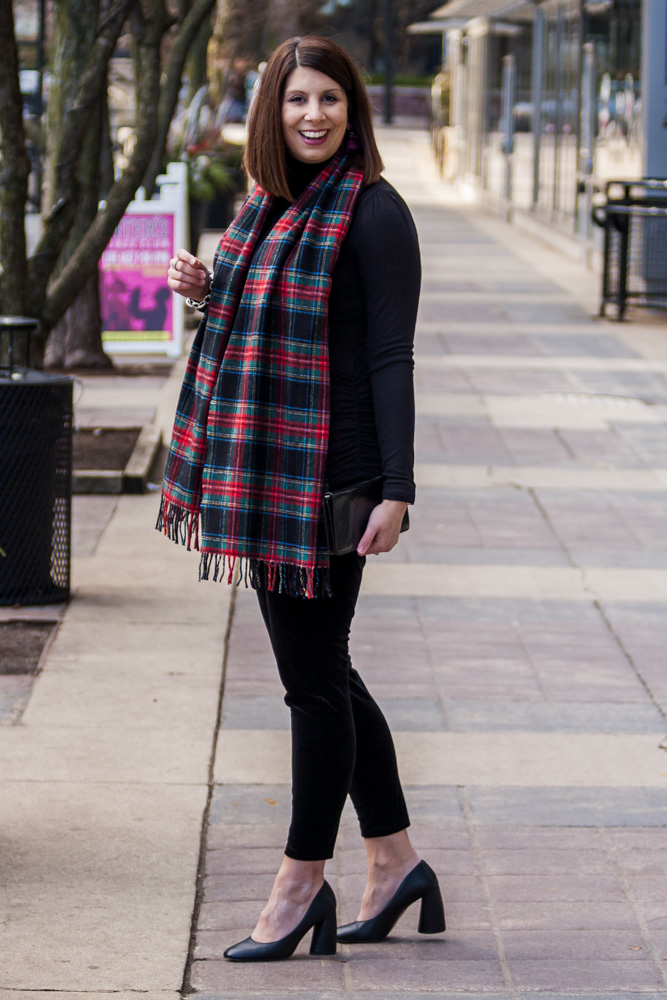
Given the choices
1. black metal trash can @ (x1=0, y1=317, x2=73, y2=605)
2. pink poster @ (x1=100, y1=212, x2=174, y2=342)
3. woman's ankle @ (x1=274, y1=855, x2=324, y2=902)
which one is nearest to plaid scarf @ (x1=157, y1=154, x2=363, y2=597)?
woman's ankle @ (x1=274, y1=855, x2=324, y2=902)

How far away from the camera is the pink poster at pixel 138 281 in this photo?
11625mm

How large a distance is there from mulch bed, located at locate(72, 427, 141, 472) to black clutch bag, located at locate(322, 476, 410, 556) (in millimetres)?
4925

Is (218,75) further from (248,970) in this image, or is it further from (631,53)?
(248,970)

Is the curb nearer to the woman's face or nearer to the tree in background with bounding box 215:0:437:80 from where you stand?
the woman's face

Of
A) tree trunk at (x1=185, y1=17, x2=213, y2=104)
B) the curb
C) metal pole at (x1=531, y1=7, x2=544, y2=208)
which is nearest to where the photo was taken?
the curb

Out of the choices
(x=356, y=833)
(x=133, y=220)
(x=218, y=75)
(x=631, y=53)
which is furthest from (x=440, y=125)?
(x=356, y=833)

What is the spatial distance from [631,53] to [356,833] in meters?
13.7

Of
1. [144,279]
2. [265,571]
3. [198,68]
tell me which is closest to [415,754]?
[265,571]

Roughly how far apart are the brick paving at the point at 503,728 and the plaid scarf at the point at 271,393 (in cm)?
86

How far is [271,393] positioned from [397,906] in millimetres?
1145

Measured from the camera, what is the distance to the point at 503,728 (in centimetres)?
461

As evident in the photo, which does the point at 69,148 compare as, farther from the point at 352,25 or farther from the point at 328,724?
the point at 352,25

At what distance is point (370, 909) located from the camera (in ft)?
10.8

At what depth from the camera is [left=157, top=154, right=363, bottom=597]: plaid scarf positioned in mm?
2967
